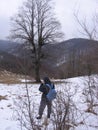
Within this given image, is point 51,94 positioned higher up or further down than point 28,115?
higher up

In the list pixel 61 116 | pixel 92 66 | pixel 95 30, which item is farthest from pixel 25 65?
pixel 92 66

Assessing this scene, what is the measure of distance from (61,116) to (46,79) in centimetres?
432

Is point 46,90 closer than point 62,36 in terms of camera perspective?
Yes

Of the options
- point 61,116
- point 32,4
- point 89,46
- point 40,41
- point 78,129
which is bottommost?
point 78,129

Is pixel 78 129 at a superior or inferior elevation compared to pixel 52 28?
inferior

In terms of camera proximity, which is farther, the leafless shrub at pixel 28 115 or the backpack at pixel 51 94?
the backpack at pixel 51 94

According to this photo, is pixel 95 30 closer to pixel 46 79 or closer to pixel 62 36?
pixel 46 79

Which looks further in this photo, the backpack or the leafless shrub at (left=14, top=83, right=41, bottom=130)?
the backpack

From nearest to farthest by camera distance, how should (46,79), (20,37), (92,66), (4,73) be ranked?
1. (46,79)
2. (92,66)
3. (20,37)
4. (4,73)

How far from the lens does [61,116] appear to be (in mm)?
6262

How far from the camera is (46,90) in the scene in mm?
10742

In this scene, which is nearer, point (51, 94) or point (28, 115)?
point (28, 115)

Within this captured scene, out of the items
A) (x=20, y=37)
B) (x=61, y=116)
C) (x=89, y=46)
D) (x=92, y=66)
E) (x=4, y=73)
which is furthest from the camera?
(x=4, y=73)

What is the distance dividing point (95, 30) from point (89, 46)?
40.0 inches
